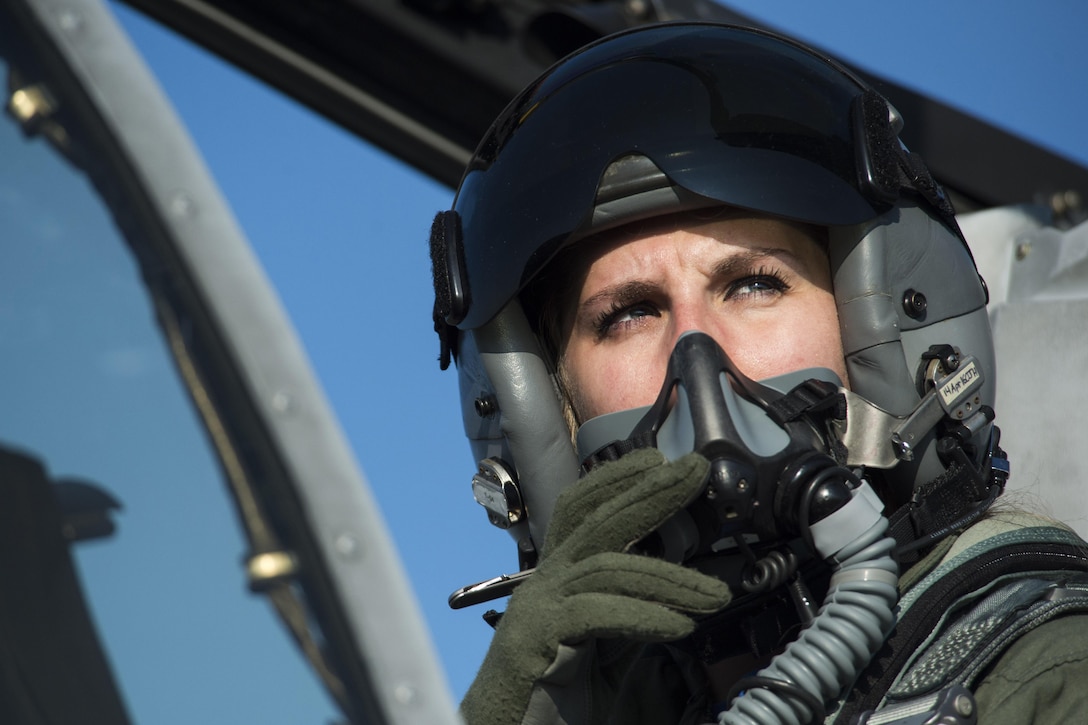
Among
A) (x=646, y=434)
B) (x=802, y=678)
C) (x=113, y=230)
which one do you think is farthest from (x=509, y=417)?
(x=113, y=230)

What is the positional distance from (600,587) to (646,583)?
80mm

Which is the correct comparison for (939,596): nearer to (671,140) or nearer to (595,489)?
(595,489)

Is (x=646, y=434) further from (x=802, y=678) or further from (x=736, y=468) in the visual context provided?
(x=802, y=678)

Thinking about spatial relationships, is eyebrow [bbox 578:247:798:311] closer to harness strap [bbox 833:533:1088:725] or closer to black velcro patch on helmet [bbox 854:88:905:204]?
black velcro patch on helmet [bbox 854:88:905:204]

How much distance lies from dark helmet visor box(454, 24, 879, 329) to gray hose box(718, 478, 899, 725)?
1.81ft

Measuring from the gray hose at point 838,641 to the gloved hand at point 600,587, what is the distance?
0.45ft

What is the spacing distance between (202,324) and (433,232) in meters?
1.34

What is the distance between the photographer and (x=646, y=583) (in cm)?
151

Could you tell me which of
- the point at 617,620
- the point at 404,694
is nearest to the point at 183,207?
the point at 404,694

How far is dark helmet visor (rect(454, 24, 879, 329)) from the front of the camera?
1885mm

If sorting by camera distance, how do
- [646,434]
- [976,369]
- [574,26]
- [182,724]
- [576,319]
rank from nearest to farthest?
1. [182,724]
2. [646,434]
3. [976,369]
4. [576,319]
5. [574,26]

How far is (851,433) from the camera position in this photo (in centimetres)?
184

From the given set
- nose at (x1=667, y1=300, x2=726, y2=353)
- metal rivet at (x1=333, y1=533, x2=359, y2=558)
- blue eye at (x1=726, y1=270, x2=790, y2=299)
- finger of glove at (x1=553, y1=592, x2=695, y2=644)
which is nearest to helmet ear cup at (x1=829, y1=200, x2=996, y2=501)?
blue eye at (x1=726, y1=270, x2=790, y2=299)

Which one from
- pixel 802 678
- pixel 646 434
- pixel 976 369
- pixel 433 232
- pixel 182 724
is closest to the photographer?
pixel 182 724
